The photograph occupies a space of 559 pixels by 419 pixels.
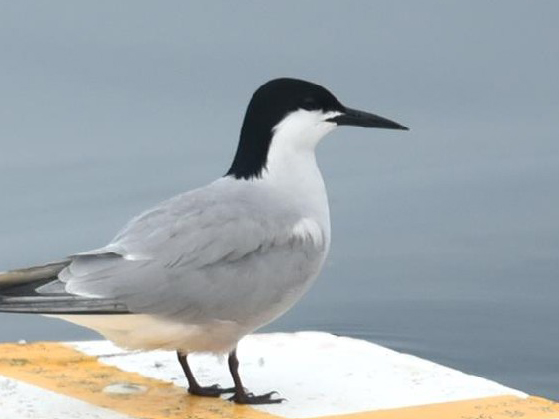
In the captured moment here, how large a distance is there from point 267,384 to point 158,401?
49cm

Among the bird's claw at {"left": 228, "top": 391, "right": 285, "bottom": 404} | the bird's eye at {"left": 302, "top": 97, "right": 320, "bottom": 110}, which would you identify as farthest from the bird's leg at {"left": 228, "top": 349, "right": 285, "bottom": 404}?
the bird's eye at {"left": 302, "top": 97, "right": 320, "bottom": 110}

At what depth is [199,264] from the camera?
7.87m

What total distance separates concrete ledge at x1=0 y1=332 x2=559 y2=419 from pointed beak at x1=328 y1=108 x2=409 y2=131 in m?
0.91

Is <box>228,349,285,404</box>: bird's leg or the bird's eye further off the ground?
the bird's eye

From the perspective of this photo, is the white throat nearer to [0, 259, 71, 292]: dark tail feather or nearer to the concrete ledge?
the concrete ledge

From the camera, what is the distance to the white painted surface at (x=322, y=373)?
810 centimetres

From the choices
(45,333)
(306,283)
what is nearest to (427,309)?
(45,333)

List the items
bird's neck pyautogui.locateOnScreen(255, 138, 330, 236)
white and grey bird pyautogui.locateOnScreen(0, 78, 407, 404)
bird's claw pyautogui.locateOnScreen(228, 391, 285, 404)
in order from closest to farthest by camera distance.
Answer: white and grey bird pyautogui.locateOnScreen(0, 78, 407, 404), bird's claw pyautogui.locateOnScreen(228, 391, 285, 404), bird's neck pyautogui.locateOnScreen(255, 138, 330, 236)

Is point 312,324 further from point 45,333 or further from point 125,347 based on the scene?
point 125,347

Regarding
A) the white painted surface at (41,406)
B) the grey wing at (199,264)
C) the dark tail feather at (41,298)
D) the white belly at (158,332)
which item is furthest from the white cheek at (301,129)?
the white painted surface at (41,406)

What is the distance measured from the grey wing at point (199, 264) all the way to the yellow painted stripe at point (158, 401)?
13.8 inches

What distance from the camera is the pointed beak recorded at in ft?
27.7

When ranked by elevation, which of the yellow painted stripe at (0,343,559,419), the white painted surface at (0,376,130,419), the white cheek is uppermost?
the white cheek

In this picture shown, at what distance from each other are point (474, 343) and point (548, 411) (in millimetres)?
2168
